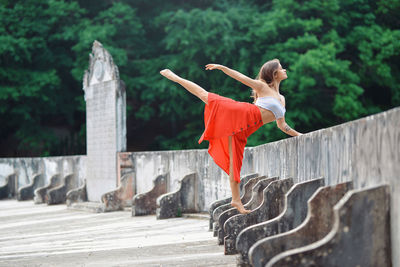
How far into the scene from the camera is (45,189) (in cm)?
1320

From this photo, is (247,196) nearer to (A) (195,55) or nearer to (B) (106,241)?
(B) (106,241)

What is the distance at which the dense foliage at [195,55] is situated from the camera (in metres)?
17.6

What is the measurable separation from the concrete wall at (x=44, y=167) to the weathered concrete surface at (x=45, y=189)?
0.21 m

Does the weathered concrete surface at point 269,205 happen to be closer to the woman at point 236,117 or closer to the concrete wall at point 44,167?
the woman at point 236,117

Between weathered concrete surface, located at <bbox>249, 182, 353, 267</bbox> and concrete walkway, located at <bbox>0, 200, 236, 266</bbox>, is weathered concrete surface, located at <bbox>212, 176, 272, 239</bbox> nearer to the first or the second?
concrete walkway, located at <bbox>0, 200, 236, 266</bbox>

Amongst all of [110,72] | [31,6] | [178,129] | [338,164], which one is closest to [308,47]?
[178,129]

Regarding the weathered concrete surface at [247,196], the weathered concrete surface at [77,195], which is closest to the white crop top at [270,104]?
the weathered concrete surface at [247,196]

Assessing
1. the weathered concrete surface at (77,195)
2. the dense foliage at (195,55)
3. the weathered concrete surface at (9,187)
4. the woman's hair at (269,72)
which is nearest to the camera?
the woman's hair at (269,72)

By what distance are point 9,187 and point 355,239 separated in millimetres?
14290

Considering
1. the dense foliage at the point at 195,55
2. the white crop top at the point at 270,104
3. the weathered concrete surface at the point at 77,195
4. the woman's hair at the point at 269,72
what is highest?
the dense foliage at the point at 195,55

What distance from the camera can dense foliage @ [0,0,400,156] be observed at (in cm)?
1758

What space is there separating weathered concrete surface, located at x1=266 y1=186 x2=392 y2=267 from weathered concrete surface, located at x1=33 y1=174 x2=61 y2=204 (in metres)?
11.0

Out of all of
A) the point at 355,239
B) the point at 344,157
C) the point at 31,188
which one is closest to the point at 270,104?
the point at 344,157

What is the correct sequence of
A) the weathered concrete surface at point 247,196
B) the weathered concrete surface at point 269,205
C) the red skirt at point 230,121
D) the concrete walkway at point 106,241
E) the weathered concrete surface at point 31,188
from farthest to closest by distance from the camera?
the weathered concrete surface at point 31,188, the weathered concrete surface at point 247,196, the concrete walkway at point 106,241, the red skirt at point 230,121, the weathered concrete surface at point 269,205
